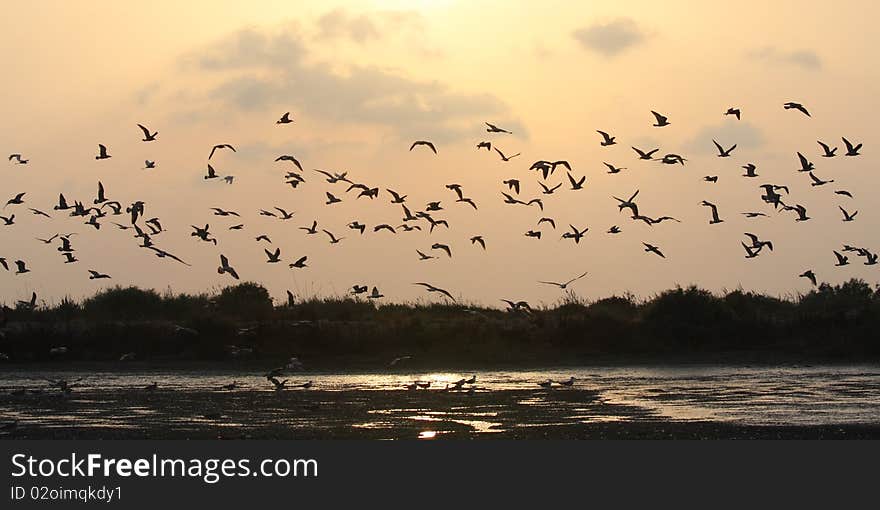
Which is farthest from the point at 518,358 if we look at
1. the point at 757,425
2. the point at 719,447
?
the point at 719,447

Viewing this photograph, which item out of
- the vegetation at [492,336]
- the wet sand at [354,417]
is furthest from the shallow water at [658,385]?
the vegetation at [492,336]

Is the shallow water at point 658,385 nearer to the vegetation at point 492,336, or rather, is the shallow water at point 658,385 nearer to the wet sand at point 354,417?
the wet sand at point 354,417

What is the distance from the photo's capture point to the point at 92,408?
4159 centimetres

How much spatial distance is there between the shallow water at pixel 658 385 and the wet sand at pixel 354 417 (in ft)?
1.11

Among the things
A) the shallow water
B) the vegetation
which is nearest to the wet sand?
the shallow water

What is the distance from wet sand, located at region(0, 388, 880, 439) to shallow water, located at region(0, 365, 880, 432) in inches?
13.3

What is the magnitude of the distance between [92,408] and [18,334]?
22.2 meters

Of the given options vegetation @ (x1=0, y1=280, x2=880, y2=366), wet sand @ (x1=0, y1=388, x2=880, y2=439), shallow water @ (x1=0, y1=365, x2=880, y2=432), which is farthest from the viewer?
vegetation @ (x1=0, y1=280, x2=880, y2=366)

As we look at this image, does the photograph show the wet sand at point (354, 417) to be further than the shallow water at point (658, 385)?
No

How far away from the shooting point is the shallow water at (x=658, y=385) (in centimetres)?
3816

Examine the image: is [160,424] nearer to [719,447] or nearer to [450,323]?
[719,447]

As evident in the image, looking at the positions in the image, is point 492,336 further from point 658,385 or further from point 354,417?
point 354,417

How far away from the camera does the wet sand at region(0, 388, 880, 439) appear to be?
113 ft

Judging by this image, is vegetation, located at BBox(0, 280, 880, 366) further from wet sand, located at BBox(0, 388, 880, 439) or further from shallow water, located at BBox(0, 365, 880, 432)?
wet sand, located at BBox(0, 388, 880, 439)
